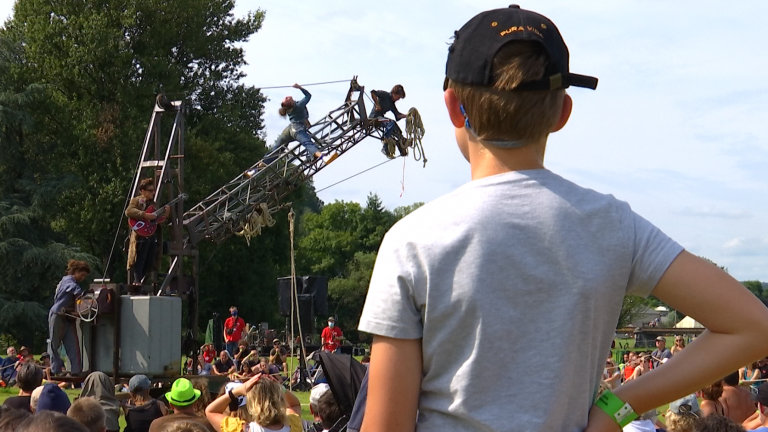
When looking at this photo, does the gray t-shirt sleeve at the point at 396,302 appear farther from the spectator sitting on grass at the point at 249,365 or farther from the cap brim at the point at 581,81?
the spectator sitting on grass at the point at 249,365

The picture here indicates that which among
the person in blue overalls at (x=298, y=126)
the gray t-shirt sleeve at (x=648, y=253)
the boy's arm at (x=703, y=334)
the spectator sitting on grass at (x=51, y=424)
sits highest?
the person in blue overalls at (x=298, y=126)

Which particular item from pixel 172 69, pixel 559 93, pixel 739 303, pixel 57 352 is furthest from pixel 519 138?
pixel 172 69

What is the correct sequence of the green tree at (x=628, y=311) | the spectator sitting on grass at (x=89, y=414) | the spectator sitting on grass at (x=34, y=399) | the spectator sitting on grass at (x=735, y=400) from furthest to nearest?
the green tree at (x=628, y=311), the spectator sitting on grass at (x=735, y=400), the spectator sitting on grass at (x=34, y=399), the spectator sitting on grass at (x=89, y=414)

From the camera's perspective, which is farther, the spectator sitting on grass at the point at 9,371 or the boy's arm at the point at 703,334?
the spectator sitting on grass at the point at 9,371

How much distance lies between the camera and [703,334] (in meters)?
1.79

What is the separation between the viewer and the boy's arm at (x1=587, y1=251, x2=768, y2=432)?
5.65ft

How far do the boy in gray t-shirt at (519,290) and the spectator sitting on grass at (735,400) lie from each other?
6.04 meters

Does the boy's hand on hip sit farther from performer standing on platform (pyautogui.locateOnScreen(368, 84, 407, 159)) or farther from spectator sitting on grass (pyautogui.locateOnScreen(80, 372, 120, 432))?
performer standing on platform (pyautogui.locateOnScreen(368, 84, 407, 159))

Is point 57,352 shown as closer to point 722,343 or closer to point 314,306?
point 314,306

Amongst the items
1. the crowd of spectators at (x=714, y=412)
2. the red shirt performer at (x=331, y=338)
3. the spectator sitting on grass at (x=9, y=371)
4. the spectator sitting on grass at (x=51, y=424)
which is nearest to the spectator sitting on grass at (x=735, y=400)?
the crowd of spectators at (x=714, y=412)

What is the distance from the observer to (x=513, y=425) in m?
1.73

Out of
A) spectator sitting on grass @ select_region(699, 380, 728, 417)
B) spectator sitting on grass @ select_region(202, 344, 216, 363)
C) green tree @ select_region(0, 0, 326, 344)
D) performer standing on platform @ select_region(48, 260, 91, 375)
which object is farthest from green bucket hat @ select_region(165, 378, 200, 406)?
green tree @ select_region(0, 0, 326, 344)

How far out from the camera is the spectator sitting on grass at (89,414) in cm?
530

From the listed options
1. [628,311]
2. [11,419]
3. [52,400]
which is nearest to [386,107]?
[52,400]
